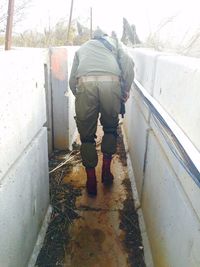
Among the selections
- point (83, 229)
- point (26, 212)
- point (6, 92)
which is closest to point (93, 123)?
point (83, 229)

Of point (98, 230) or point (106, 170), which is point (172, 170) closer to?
point (98, 230)

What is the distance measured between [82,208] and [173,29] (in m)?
4.76

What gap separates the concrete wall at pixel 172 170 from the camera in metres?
1.59

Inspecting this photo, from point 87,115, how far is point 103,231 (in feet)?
4.24

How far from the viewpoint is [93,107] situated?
364 centimetres

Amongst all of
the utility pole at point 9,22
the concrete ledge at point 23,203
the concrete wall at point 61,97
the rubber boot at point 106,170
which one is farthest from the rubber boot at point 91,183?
the utility pole at point 9,22

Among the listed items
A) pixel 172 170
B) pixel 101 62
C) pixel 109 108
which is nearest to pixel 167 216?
pixel 172 170

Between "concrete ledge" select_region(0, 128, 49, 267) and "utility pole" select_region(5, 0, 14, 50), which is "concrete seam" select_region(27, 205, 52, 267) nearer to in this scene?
"concrete ledge" select_region(0, 128, 49, 267)

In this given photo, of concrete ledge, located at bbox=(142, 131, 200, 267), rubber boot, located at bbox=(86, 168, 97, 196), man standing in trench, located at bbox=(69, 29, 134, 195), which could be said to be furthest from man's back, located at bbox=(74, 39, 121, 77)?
rubber boot, located at bbox=(86, 168, 97, 196)

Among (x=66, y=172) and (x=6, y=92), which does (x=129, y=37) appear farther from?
(x=6, y=92)

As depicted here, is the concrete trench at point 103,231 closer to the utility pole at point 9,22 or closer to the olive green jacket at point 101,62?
the olive green jacket at point 101,62

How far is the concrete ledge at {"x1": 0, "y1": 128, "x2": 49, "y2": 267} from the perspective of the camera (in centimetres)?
193

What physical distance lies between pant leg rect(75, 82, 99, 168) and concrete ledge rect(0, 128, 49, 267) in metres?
0.77

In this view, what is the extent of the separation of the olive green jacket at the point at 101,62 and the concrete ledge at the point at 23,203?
39.2 inches
